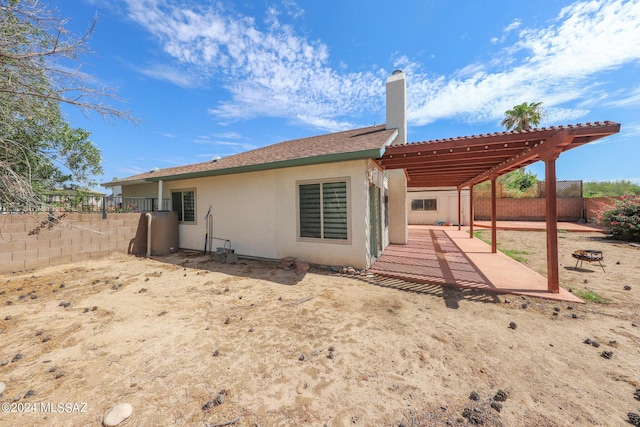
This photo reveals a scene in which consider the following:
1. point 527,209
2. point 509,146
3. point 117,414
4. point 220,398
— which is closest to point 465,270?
point 509,146

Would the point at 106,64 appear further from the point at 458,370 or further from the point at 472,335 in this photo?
the point at 472,335

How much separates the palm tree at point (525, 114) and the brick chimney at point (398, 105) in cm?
2194

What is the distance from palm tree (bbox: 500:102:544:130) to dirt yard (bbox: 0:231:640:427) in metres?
24.9

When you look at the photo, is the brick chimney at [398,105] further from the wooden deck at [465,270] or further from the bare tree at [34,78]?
the bare tree at [34,78]

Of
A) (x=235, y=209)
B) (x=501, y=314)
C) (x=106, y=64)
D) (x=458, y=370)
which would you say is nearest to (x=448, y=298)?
(x=501, y=314)

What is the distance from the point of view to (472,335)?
304cm

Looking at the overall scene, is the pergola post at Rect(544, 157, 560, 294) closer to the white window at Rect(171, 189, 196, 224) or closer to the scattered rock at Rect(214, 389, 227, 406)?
the scattered rock at Rect(214, 389, 227, 406)

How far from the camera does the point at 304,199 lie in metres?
6.41

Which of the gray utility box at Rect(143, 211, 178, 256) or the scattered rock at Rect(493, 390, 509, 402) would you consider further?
the gray utility box at Rect(143, 211, 178, 256)

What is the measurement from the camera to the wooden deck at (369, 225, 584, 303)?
461cm

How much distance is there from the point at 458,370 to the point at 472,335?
89 centimetres

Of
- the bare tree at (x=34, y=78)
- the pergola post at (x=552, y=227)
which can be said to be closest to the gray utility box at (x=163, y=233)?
the bare tree at (x=34, y=78)

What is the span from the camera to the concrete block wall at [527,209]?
18234 mm

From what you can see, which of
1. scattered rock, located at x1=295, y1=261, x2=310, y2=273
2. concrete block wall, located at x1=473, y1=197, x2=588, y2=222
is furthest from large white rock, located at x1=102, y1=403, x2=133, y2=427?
concrete block wall, located at x1=473, y1=197, x2=588, y2=222
